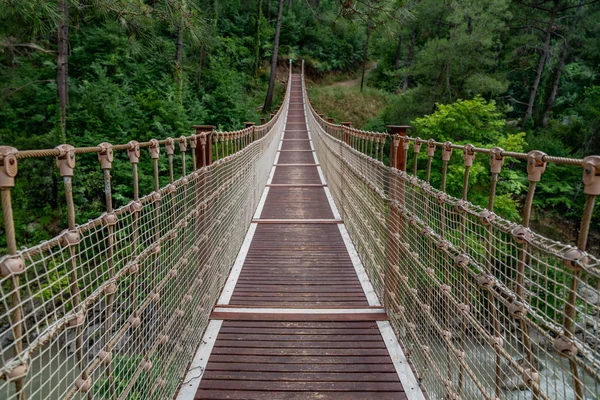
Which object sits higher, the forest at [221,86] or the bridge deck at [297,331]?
the forest at [221,86]

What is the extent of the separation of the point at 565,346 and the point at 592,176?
0.41m

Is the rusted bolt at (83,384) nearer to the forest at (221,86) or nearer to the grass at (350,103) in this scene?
the forest at (221,86)

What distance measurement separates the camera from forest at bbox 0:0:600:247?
5.01m

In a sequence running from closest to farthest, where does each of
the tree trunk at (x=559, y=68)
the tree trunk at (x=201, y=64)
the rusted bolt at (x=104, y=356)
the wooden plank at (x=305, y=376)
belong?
the rusted bolt at (x=104, y=356), the wooden plank at (x=305, y=376), the tree trunk at (x=201, y=64), the tree trunk at (x=559, y=68)

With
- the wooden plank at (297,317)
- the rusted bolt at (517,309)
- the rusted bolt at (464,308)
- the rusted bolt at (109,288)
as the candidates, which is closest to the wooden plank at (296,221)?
the wooden plank at (297,317)

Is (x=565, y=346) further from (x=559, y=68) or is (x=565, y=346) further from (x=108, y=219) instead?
(x=559, y=68)

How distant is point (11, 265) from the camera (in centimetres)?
84

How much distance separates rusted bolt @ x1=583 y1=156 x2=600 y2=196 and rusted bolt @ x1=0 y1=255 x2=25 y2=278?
128 cm

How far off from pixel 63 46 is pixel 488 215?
9465 mm

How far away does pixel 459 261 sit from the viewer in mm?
1567

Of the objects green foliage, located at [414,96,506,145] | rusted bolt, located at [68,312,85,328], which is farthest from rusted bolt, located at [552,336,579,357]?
green foliage, located at [414,96,506,145]

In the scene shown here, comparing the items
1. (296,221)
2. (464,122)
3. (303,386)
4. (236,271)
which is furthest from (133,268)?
(464,122)

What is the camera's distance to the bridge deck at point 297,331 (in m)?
2.11

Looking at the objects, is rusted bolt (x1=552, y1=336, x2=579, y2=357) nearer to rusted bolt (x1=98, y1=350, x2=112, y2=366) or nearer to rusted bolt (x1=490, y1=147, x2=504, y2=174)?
→ rusted bolt (x1=490, y1=147, x2=504, y2=174)
